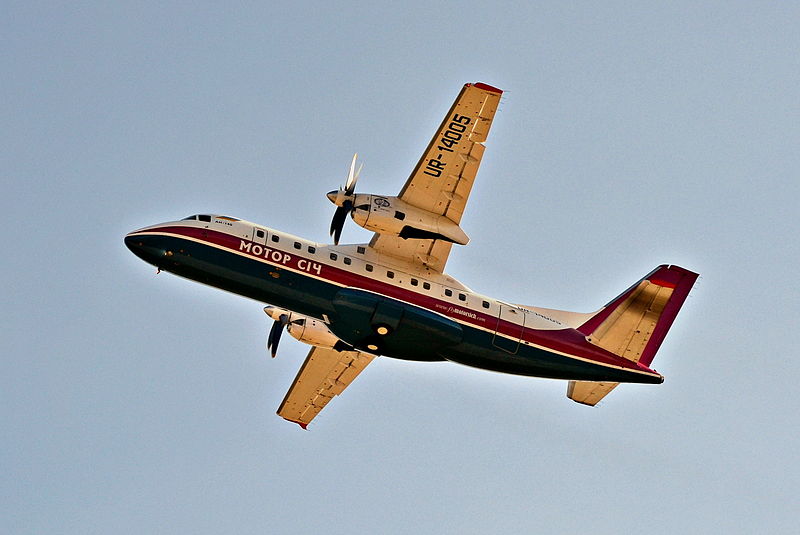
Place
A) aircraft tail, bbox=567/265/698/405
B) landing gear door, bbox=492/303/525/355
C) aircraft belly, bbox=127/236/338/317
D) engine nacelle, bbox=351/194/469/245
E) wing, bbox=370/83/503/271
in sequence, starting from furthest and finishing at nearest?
1. aircraft tail, bbox=567/265/698/405
2. landing gear door, bbox=492/303/525/355
3. aircraft belly, bbox=127/236/338/317
4. engine nacelle, bbox=351/194/469/245
5. wing, bbox=370/83/503/271

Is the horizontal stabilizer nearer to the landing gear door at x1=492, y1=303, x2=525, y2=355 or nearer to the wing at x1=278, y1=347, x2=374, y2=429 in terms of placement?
the landing gear door at x1=492, y1=303, x2=525, y2=355

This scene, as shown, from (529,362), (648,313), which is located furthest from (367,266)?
(648,313)

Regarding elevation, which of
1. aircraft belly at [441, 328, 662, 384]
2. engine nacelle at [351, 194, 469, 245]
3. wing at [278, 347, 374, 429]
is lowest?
wing at [278, 347, 374, 429]

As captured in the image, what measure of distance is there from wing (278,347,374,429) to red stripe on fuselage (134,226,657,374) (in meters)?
4.53

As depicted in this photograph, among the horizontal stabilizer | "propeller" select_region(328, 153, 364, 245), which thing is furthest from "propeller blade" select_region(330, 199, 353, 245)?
the horizontal stabilizer

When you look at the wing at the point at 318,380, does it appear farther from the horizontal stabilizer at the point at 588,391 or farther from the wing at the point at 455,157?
the wing at the point at 455,157

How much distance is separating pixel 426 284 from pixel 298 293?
353cm

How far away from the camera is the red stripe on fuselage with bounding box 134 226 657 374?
3012cm

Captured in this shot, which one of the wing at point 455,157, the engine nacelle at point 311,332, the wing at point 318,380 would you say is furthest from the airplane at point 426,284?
the wing at point 318,380

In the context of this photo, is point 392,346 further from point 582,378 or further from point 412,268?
point 582,378

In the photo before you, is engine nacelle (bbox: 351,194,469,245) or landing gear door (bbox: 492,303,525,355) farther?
landing gear door (bbox: 492,303,525,355)

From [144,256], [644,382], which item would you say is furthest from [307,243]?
[644,382]

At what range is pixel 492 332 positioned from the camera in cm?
3105

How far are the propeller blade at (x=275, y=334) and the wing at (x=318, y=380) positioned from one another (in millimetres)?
1033
